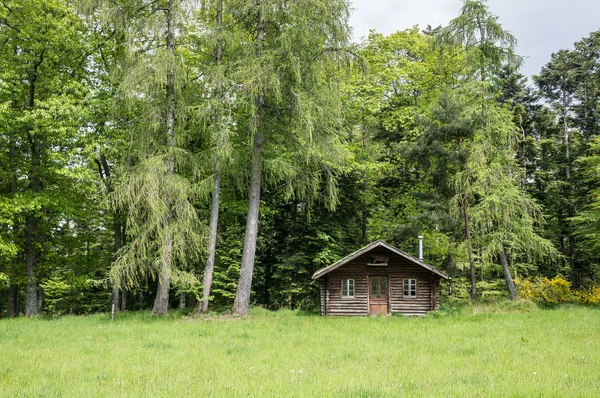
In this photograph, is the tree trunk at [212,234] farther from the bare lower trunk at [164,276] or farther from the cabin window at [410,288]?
the cabin window at [410,288]

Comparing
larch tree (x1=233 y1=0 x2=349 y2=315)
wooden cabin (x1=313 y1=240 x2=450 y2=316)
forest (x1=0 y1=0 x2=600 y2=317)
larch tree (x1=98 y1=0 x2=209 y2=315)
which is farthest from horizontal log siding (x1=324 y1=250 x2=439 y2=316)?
larch tree (x1=98 y1=0 x2=209 y2=315)

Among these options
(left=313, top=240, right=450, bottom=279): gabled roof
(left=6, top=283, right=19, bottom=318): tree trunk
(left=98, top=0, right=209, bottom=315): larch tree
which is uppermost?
(left=98, top=0, right=209, bottom=315): larch tree

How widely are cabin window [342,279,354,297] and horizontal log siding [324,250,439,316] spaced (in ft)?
0.53

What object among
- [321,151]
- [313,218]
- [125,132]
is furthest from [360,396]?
[313,218]

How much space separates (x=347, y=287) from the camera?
20578mm

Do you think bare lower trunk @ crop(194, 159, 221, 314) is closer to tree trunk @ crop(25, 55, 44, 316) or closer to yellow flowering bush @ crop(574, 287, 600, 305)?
tree trunk @ crop(25, 55, 44, 316)

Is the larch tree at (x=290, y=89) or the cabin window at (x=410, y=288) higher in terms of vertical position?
the larch tree at (x=290, y=89)

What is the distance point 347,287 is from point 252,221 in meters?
5.95

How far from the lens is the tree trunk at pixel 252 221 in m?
17.5

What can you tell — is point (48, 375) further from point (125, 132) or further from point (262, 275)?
point (262, 275)

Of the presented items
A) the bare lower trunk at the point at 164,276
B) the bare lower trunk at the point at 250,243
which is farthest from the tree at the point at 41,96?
the bare lower trunk at the point at 250,243

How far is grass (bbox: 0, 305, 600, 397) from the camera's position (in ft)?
21.4

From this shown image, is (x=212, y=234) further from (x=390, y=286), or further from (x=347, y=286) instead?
(x=390, y=286)

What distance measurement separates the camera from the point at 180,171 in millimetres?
19172
